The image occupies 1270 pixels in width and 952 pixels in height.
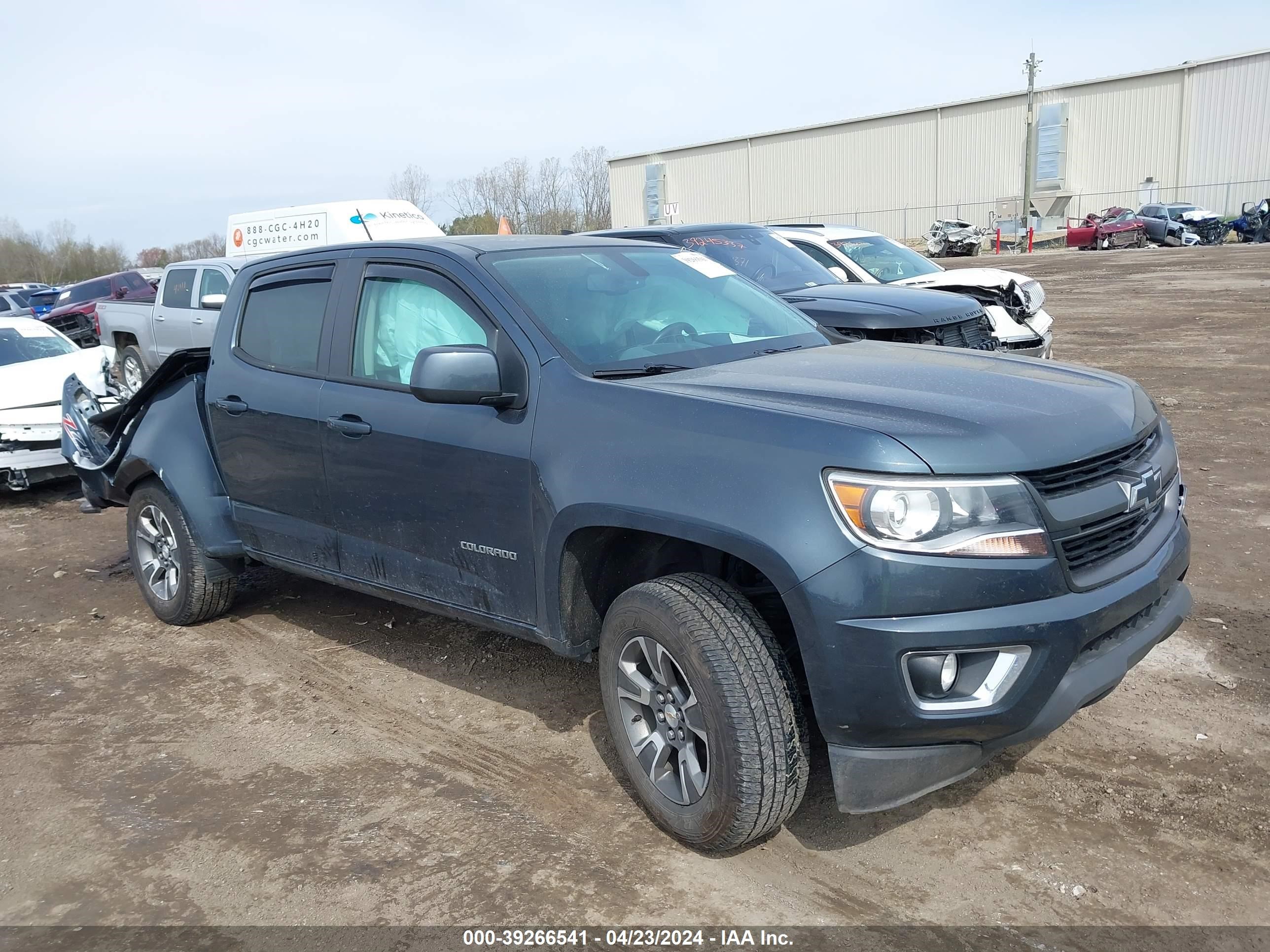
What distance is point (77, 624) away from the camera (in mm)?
5793

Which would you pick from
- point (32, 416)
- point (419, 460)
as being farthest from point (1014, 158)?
point (419, 460)

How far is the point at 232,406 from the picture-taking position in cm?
489

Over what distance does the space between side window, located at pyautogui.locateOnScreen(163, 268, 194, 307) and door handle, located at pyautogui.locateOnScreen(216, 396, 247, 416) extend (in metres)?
7.68

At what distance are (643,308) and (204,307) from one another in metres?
8.85

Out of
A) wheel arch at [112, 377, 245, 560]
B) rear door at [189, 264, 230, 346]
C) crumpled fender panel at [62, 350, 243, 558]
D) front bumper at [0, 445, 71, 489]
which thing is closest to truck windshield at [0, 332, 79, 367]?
front bumper at [0, 445, 71, 489]

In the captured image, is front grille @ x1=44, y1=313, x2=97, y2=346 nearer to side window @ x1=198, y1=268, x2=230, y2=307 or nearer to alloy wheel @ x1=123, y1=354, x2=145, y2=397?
alloy wheel @ x1=123, y1=354, x2=145, y2=397

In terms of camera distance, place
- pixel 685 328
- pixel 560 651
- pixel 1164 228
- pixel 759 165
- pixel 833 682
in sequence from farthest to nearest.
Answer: pixel 759 165, pixel 1164 228, pixel 685 328, pixel 560 651, pixel 833 682

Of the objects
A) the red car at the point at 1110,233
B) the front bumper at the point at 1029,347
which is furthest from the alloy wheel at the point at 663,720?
the red car at the point at 1110,233

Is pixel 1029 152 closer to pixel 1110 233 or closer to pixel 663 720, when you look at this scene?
pixel 1110 233

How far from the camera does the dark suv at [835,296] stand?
7.81m

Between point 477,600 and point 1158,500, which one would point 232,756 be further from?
point 1158,500

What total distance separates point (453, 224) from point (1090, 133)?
30.8 meters

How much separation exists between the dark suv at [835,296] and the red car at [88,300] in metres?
14.5

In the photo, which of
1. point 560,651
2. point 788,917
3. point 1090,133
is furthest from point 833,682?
point 1090,133
